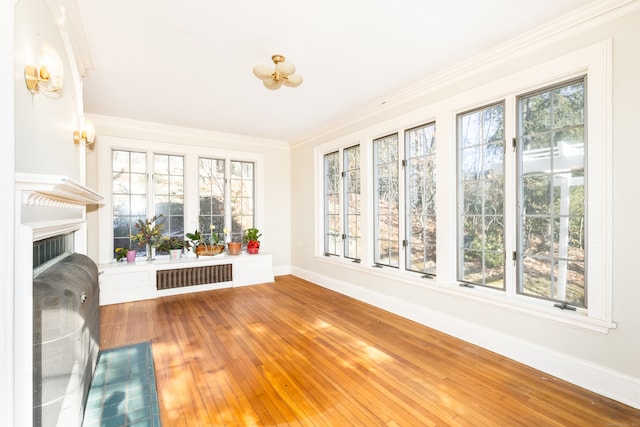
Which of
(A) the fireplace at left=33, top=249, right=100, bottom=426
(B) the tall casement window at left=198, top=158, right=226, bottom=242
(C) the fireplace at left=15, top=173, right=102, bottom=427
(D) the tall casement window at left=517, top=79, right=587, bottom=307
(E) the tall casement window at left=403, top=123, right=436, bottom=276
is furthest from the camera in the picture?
(B) the tall casement window at left=198, top=158, right=226, bottom=242

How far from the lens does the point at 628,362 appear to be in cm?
204

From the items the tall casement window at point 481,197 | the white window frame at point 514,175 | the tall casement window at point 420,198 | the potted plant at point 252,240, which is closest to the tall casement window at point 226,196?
the potted plant at point 252,240

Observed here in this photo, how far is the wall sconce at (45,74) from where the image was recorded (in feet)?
4.79

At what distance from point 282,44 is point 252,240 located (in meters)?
3.75

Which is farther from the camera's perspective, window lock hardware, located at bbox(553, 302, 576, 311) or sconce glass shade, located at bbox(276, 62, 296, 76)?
sconce glass shade, located at bbox(276, 62, 296, 76)

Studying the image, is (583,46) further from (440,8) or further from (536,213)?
(536,213)

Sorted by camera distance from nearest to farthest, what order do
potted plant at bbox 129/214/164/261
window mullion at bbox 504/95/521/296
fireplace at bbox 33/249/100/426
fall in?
fireplace at bbox 33/249/100/426
window mullion at bbox 504/95/521/296
potted plant at bbox 129/214/164/261

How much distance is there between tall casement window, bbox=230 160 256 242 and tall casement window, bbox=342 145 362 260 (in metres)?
2.05

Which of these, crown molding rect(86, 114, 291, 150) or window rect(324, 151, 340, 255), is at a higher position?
crown molding rect(86, 114, 291, 150)

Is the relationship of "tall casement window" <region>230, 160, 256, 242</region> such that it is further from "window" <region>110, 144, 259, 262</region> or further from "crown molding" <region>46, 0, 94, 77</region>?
"crown molding" <region>46, 0, 94, 77</region>

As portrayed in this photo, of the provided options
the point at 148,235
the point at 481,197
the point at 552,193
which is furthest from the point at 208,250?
the point at 552,193

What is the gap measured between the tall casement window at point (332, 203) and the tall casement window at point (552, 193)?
115 inches

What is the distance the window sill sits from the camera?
7.21 ft

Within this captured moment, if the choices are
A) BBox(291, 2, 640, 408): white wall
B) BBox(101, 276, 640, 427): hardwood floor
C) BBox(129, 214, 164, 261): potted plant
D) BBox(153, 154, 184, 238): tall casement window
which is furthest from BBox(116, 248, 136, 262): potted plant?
BBox(291, 2, 640, 408): white wall
